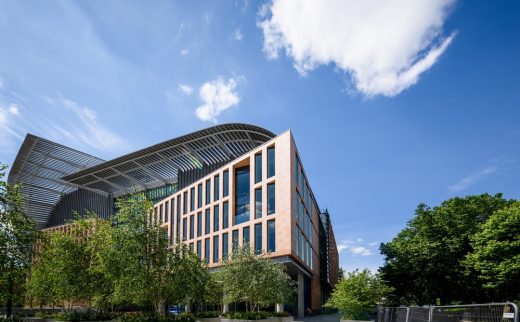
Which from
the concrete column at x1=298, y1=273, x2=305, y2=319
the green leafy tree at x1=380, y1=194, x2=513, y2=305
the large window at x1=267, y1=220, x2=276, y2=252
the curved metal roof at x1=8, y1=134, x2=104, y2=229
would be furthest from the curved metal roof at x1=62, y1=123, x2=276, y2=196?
the green leafy tree at x1=380, y1=194, x2=513, y2=305

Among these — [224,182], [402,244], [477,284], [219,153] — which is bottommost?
[477,284]

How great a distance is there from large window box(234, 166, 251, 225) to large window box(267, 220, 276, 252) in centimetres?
407

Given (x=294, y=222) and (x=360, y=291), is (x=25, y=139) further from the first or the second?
(x=360, y=291)

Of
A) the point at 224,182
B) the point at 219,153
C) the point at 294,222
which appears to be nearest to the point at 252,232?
the point at 294,222

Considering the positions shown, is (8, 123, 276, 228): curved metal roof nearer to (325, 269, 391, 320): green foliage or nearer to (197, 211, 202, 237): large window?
(197, 211, 202, 237): large window

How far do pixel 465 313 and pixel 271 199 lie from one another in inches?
1497

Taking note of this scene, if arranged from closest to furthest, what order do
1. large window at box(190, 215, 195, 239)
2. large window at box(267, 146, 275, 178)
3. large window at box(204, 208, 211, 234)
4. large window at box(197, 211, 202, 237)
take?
large window at box(267, 146, 275, 178) < large window at box(204, 208, 211, 234) < large window at box(197, 211, 202, 237) < large window at box(190, 215, 195, 239)

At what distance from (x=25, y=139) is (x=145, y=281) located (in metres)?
68.8

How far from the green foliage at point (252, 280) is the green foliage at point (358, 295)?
16.3ft

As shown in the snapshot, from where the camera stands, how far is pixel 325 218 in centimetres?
9875

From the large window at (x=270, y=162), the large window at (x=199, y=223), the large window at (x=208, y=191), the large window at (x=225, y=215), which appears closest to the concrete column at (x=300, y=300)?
the large window at (x=225, y=215)

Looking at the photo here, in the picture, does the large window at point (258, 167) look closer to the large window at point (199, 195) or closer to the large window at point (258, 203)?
the large window at point (258, 203)

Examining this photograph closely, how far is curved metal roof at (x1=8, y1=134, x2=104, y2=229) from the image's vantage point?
8425 centimetres

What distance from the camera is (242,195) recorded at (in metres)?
49.5
